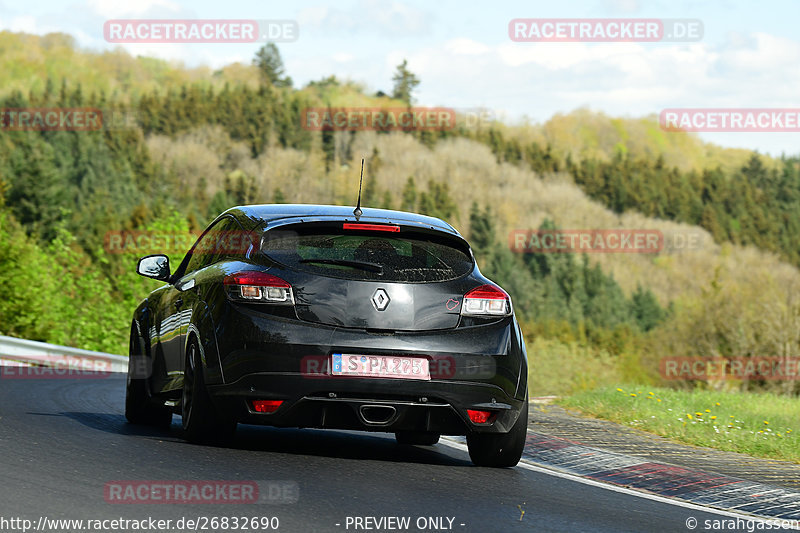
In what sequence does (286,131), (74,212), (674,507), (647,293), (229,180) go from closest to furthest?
1. (674,507)
2. (74,212)
3. (647,293)
4. (229,180)
5. (286,131)

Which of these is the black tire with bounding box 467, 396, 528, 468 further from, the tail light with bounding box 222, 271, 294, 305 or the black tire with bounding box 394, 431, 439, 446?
the tail light with bounding box 222, 271, 294, 305

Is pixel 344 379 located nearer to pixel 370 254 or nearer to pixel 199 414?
pixel 370 254

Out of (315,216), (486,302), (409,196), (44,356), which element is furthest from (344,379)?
(409,196)

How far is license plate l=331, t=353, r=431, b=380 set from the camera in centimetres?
700

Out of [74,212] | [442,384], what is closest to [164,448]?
[442,384]

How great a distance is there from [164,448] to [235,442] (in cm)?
61

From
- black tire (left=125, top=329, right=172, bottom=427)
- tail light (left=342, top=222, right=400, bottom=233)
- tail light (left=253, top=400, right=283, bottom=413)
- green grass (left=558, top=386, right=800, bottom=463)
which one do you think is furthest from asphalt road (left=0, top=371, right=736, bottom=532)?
green grass (left=558, top=386, right=800, bottom=463)

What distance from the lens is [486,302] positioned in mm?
7359

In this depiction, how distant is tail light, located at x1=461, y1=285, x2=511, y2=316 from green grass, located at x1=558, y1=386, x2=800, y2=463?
2.89 meters

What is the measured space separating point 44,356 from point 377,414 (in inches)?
487

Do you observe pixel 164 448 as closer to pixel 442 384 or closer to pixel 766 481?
pixel 442 384

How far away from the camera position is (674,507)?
6535 millimetres

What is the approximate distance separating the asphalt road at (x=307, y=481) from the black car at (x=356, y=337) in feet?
1.03

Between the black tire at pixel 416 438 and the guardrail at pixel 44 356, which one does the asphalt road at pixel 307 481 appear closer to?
the black tire at pixel 416 438
